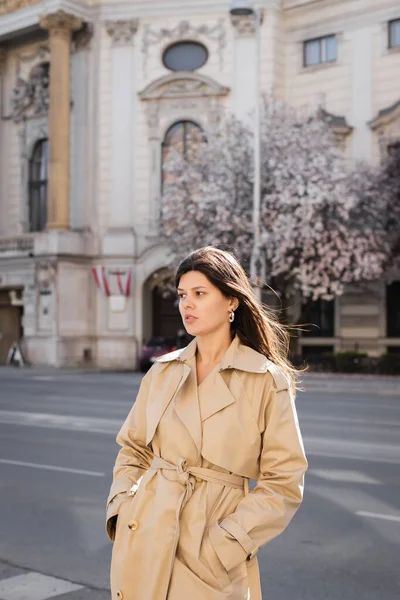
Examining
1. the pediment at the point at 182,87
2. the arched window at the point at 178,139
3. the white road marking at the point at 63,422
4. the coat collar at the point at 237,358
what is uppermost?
the pediment at the point at 182,87

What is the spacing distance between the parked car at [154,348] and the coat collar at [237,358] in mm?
29741

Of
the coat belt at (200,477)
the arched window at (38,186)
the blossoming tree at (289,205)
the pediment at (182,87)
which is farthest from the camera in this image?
the arched window at (38,186)

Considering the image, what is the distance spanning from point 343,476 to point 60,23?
29.9 metres

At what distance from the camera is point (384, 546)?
6746 mm

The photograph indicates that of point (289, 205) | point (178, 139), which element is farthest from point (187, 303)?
point (178, 139)

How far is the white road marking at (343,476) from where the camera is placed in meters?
9.56

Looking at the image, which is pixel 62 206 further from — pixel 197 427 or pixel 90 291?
pixel 197 427

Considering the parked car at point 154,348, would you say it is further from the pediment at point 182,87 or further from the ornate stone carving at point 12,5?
the ornate stone carving at point 12,5

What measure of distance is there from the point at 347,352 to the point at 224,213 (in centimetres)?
618

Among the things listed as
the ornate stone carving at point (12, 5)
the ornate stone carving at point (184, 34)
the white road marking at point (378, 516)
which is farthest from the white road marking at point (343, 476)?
the ornate stone carving at point (12, 5)

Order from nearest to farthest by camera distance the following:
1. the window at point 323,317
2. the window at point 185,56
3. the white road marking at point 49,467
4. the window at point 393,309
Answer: the white road marking at point 49,467
the window at point 393,309
the window at point 323,317
the window at point 185,56

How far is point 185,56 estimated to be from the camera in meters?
36.0

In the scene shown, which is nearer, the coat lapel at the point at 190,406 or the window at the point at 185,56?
the coat lapel at the point at 190,406

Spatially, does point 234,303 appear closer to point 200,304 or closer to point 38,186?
point 200,304
